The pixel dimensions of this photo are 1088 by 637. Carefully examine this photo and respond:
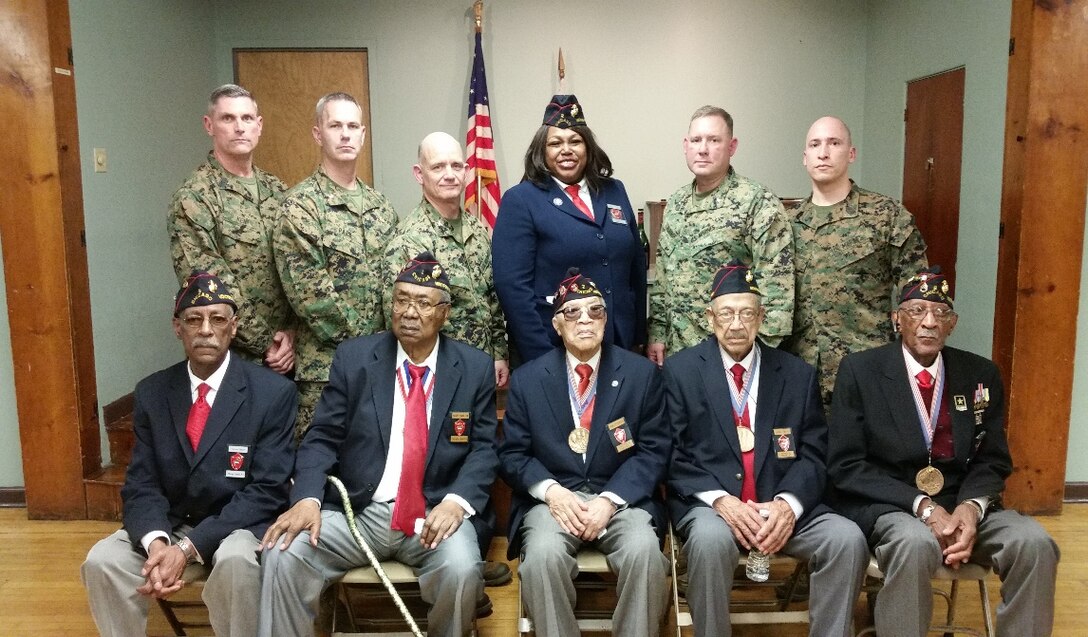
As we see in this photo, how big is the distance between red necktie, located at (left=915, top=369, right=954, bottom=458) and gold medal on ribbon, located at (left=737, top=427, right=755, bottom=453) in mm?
558

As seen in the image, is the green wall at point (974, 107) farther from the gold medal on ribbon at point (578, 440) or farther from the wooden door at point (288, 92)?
the wooden door at point (288, 92)

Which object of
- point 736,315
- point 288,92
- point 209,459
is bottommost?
point 209,459

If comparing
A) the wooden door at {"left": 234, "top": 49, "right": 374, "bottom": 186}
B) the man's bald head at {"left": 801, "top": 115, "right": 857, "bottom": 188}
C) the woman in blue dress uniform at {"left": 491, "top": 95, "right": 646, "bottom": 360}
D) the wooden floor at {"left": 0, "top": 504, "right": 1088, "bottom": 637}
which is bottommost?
the wooden floor at {"left": 0, "top": 504, "right": 1088, "bottom": 637}

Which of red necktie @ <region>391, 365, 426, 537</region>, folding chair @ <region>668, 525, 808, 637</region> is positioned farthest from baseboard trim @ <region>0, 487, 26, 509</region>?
folding chair @ <region>668, 525, 808, 637</region>

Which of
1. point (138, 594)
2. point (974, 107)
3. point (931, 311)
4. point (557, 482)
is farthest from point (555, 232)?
point (974, 107)

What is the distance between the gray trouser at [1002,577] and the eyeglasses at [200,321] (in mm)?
2112

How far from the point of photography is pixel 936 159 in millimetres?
5223

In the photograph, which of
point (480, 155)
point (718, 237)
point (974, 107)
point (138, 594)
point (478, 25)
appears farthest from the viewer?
point (478, 25)

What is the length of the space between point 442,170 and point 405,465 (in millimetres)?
1106

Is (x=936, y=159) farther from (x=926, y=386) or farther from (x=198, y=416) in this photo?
(x=198, y=416)

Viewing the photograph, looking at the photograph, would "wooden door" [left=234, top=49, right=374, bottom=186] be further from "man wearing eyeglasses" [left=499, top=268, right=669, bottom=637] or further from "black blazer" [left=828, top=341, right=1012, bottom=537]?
"black blazer" [left=828, top=341, right=1012, bottom=537]

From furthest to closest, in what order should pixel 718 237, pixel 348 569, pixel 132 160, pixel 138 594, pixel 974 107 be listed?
1. pixel 974 107
2. pixel 132 160
3. pixel 718 237
4. pixel 348 569
5. pixel 138 594

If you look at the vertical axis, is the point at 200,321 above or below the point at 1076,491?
above

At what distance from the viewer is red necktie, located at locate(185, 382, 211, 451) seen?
267cm
